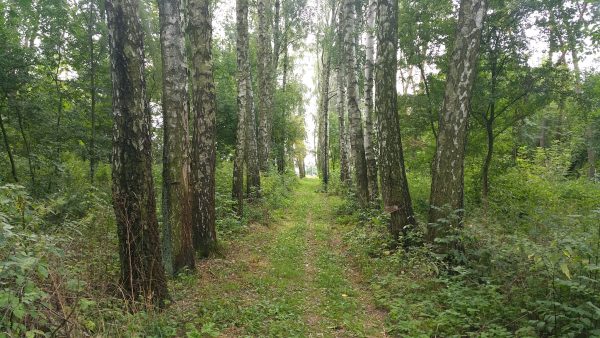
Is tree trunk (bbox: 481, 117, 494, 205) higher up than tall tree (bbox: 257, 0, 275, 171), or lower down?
lower down

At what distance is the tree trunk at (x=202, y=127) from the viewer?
25.9 ft

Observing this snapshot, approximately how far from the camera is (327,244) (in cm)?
1027

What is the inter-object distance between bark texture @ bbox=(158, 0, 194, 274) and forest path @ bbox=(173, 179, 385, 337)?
721 millimetres

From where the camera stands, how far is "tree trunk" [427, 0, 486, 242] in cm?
690

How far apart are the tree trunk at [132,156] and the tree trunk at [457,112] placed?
4967mm

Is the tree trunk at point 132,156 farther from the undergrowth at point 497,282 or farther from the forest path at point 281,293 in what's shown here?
the undergrowth at point 497,282

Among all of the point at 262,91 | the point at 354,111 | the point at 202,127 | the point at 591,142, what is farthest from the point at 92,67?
the point at 591,142

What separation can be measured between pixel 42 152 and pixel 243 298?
449 inches

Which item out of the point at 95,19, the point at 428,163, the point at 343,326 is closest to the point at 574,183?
the point at 428,163

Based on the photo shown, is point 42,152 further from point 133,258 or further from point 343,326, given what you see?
point 343,326

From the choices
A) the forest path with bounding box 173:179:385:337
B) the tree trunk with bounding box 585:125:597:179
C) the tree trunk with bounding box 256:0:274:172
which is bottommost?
the forest path with bounding box 173:179:385:337

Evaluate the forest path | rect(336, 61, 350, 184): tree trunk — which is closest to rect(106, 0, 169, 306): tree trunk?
the forest path

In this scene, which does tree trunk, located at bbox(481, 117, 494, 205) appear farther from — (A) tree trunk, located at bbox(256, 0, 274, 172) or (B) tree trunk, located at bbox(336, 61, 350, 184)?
(A) tree trunk, located at bbox(256, 0, 274, 172)

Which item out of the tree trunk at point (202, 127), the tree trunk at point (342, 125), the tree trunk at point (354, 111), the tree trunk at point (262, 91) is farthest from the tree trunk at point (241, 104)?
the tree trunk at point (342, 125)
